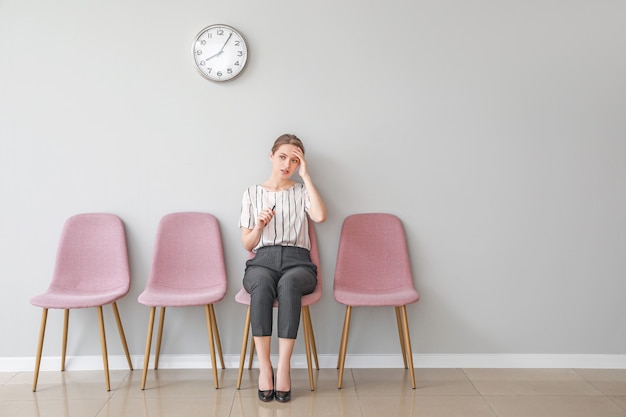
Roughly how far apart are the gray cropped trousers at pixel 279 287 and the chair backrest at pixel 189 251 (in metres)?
0.30

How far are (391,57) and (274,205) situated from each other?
1.06m

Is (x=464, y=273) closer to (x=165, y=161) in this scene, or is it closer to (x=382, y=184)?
(x=382, y=184)

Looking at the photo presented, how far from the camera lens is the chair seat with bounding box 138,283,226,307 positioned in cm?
284

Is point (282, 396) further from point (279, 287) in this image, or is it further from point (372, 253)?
point (372, 253)

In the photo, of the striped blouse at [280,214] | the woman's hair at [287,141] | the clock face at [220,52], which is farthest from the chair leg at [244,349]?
the clock face at [220,52]

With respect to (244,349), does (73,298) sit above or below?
above

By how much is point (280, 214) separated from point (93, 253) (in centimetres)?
109

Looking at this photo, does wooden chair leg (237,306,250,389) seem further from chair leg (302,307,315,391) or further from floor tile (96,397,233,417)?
chair leg (302,307,315,391)

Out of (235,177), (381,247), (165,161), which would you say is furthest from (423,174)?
(165,161)

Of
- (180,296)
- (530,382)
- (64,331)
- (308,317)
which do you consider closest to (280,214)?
(308,317)

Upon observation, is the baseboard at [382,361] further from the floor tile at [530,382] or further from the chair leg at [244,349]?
the chair leg at [244,349]

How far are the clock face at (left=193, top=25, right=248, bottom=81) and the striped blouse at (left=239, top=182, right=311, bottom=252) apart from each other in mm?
668

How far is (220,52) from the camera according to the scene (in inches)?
124

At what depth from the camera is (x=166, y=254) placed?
3.18 meters
